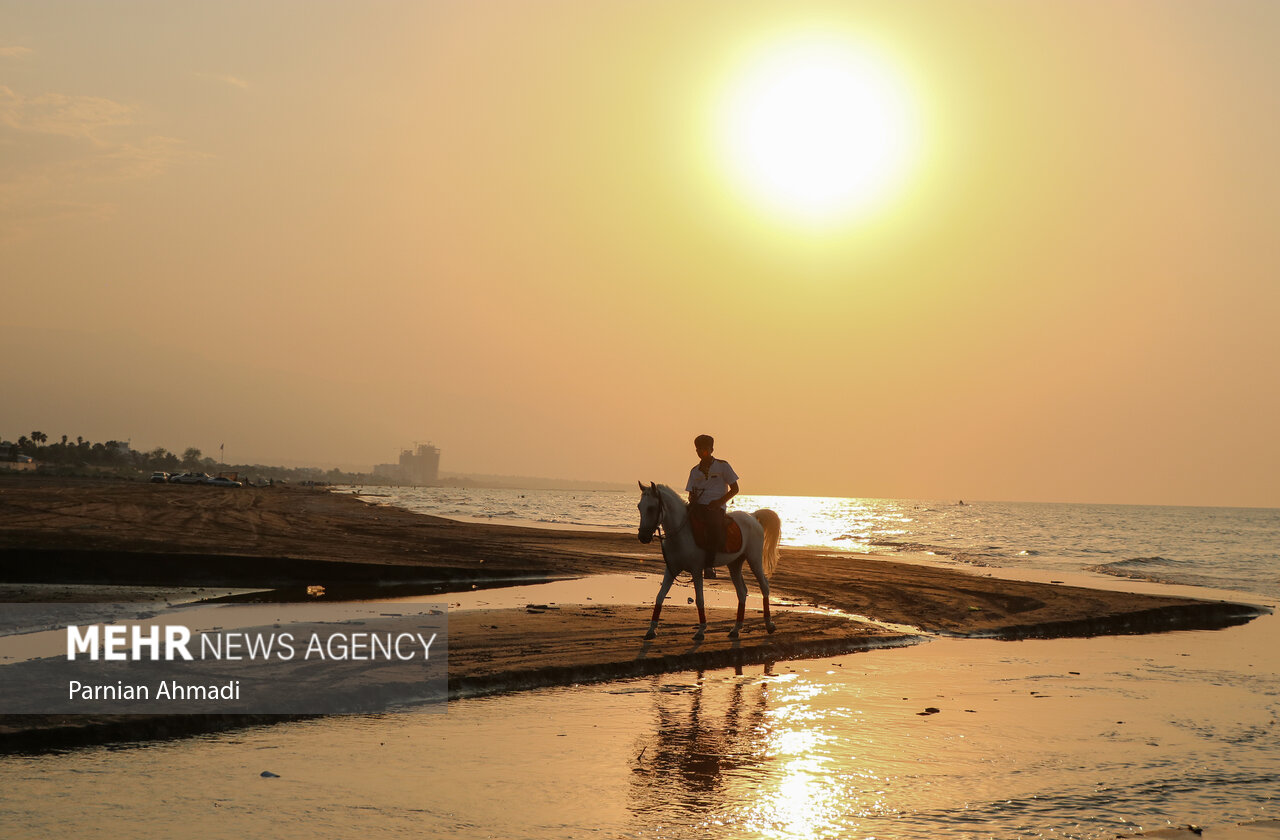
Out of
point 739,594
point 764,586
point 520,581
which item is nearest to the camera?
point 739,594

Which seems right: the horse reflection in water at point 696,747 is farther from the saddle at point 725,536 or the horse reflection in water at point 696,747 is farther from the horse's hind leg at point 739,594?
the horse's hind leg at point 739,594

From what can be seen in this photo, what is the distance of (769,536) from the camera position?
1769 centimetres

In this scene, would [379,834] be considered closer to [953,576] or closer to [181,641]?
[181,641]

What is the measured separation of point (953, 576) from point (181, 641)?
96.3 ft

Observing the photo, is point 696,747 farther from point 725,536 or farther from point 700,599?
point 700,599

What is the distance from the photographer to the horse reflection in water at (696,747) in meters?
7.86

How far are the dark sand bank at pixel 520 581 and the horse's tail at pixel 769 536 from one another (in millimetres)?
1207

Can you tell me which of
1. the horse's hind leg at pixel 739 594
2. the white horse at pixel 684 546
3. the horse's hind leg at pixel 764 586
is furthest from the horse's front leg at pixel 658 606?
the horse's hind leg at pixel 764 586

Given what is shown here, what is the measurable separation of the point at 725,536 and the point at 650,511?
137 centimetres

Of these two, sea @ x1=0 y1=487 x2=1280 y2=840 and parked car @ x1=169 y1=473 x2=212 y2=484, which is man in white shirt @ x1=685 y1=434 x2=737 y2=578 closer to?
sea @ x1=0 y1=487 x2=1280 y2=840

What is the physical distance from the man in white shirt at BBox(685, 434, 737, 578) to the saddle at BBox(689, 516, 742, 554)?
1.6 inches

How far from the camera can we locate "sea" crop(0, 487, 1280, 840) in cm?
714

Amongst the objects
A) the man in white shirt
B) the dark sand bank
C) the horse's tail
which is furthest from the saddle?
the dark sand bank

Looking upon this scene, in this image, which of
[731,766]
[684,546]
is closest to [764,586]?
[684,546]
